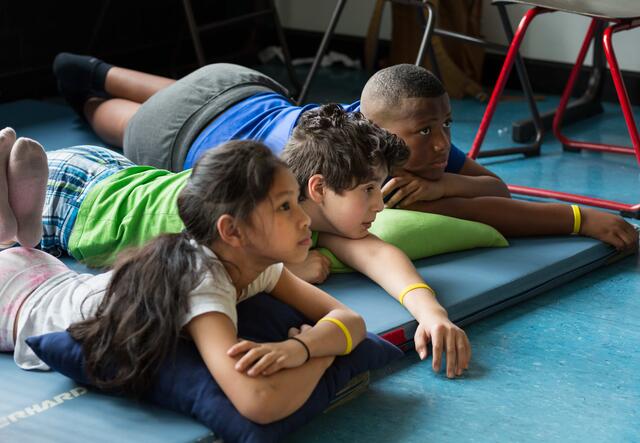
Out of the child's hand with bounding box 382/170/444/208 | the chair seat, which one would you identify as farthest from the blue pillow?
the chair seat

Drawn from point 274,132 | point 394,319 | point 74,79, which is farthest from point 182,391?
point 74,79

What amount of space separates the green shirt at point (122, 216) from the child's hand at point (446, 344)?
0.62m

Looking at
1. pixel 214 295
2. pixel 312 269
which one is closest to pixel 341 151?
pixel 312 269

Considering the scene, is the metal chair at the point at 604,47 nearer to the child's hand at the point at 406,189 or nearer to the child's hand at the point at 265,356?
the child's hand at the point at 406,189

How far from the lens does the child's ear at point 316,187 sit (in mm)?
2230

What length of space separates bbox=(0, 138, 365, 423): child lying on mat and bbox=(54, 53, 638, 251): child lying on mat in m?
0.55

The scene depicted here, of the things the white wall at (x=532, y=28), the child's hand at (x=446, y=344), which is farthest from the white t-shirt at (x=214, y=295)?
the white wall at (x=532, y=28)

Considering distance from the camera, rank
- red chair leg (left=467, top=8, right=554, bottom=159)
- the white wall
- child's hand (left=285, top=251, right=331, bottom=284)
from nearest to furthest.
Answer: child's hand (left=285, top=251, right=331, bottom=284)
red chair leg (left=467, top=8, right=554, bottom=159)
the white wall

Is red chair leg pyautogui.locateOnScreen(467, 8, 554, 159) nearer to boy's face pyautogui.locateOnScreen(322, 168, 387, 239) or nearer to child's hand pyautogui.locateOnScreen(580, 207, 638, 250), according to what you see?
child's hand pyautogui.locateOnScreen(580, 207, 638, 250)

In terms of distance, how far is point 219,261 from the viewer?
1.80 m

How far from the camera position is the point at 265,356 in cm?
169

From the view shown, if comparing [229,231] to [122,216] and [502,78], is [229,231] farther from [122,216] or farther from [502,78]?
[502,78]

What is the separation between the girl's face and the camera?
5.81 feet

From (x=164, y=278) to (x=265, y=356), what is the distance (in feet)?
0.74
